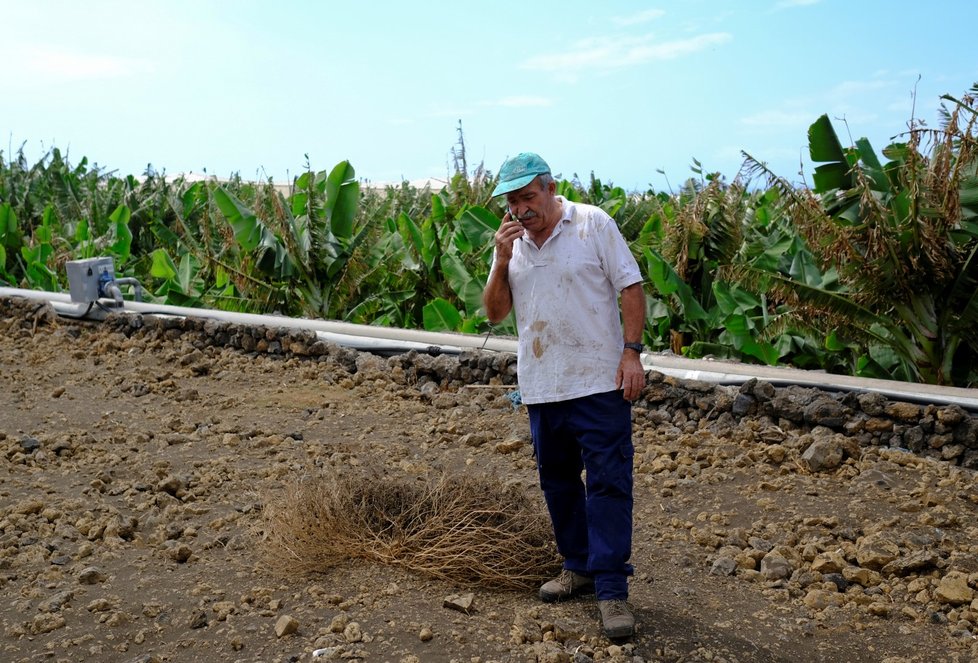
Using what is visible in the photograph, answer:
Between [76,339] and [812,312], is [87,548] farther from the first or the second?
[76,339]

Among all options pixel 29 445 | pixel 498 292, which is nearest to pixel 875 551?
pixel 498 292

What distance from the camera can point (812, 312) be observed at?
274 inches

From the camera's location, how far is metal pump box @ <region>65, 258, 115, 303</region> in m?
10.1

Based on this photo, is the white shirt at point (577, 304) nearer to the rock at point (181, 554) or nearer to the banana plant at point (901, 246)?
the rock at point (181, 554)

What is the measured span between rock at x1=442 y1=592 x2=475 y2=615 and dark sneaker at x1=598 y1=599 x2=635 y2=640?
552mm

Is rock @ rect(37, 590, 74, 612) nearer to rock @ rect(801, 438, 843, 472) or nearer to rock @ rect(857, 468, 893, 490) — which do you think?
rock @ rect(801, 438, 843, 472)

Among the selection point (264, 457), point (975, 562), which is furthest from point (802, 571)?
point (264, 457)

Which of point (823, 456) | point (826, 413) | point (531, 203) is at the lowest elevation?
point (823, 456)

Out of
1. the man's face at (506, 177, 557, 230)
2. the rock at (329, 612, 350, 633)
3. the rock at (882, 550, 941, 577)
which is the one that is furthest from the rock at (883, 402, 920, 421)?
the rock at (329, 612, 350, 633)

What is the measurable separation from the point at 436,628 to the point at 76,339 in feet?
23.2

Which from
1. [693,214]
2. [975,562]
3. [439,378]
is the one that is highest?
[693,214]

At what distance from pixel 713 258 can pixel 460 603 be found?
19.7 ft

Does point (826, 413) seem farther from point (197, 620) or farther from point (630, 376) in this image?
point (197, 620)

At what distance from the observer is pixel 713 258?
30.8 feet
